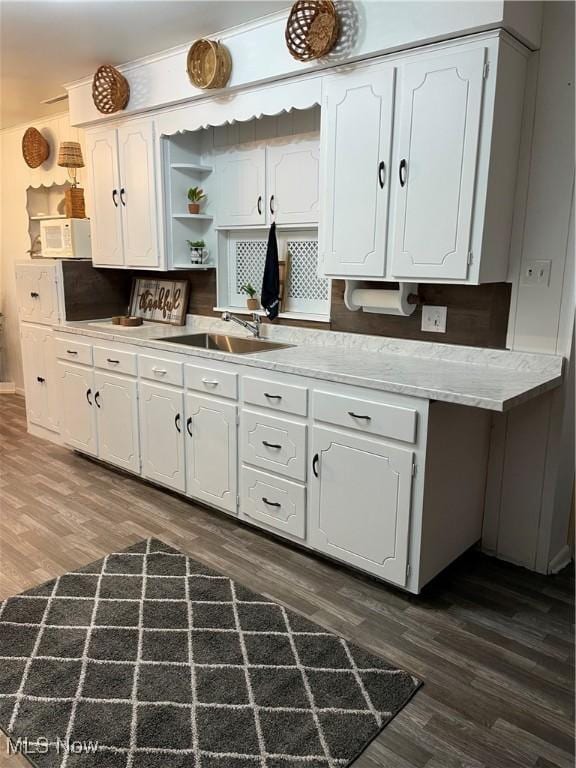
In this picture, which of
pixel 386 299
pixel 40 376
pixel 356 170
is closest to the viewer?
pixel 356 170

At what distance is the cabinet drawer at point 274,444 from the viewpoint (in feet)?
8.39

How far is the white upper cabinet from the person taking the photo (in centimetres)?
349

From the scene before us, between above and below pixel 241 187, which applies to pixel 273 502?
below

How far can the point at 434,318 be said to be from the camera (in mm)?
2670

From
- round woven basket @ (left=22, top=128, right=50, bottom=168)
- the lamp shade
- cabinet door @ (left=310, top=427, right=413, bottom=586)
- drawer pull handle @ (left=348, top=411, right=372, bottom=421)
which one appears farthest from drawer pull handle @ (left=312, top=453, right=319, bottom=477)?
round woven basket @ (left=22, top=128, right=50, bottom=168)

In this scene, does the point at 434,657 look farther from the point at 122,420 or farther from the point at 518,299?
the point at 122,420

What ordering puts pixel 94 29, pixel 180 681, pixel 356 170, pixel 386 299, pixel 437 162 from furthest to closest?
pixel 94 29 → pixel 386 299 → pixel 356 170 → pixel 437 162 → pixel 180 681

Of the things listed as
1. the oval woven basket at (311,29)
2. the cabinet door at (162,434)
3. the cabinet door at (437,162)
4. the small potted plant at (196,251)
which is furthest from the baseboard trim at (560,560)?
the small potted plant at (196,251)

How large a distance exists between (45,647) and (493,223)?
2.32 meters

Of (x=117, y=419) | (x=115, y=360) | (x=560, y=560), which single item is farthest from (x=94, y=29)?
(x=560, y=560)

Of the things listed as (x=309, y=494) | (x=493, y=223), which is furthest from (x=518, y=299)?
(x=309, y=494)

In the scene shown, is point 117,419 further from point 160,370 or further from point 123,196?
point 123,196

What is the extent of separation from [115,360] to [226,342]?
2.23 feet

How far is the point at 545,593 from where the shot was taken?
2395mm
